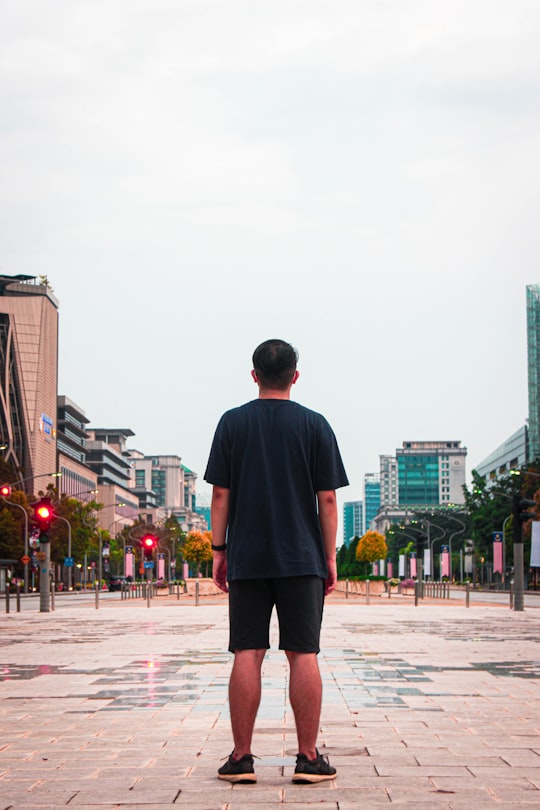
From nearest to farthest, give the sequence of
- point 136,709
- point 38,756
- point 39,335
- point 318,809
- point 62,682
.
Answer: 1. point 318,809
2. point 38,756
3. point 136,709
4. point 62,682
5. point 39,335

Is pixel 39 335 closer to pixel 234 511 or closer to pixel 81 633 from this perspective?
pixel 81 633

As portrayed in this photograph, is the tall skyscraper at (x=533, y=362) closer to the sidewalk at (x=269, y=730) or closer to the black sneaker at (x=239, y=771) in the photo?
the sidewalk at (x=269, y=730)

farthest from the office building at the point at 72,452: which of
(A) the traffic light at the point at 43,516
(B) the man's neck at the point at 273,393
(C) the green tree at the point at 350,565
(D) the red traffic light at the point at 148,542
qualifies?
(B) the man's neck at the point at 273,393

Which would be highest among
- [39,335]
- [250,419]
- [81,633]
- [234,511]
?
[39,335]

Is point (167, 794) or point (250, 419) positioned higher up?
point (250, 419)

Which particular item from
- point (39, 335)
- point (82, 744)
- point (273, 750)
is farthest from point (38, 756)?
point (39, 335)

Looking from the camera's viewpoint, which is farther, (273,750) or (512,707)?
(512,707)

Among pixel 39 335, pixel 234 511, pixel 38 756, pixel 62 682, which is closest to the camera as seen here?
pixel 234 511

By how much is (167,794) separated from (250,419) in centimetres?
183

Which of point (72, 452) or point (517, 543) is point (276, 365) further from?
point (72, 452)

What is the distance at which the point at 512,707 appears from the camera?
8836 mm

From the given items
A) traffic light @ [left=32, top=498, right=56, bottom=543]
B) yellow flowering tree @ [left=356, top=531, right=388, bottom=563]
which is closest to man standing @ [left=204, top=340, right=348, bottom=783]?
traffic light @ [left=32, top=498, right=56, bottom=543]

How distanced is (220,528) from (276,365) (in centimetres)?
88

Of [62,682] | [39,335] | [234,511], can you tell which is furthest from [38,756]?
[39,335]
